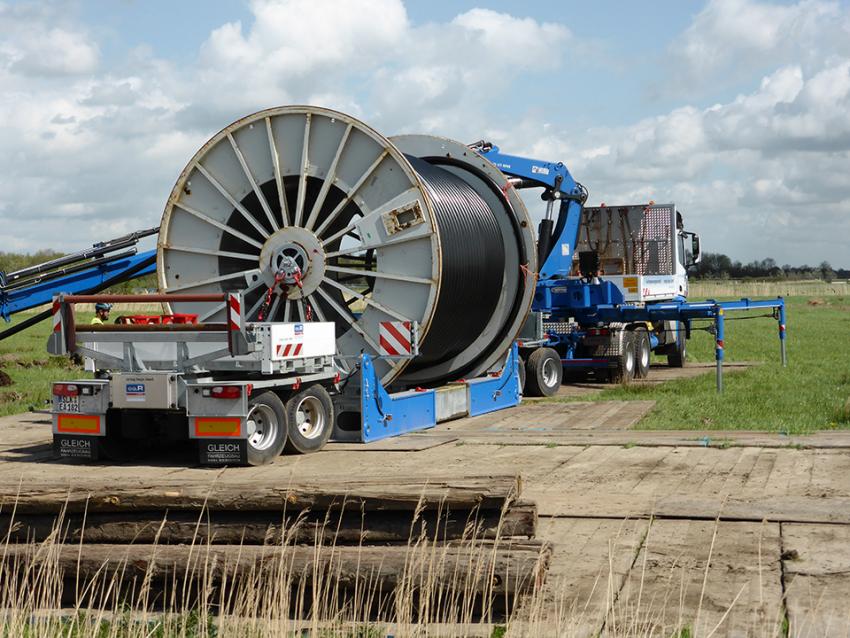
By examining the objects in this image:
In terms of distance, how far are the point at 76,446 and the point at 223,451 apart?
5.90 feet

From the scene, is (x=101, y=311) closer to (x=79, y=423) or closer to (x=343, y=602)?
(x=79, y=423)

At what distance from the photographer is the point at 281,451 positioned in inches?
491

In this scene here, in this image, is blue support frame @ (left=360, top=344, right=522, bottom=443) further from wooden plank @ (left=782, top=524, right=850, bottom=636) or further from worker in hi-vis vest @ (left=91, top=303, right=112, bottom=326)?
wooden plank @ (left=782, top=524, right=850, bottom=636)

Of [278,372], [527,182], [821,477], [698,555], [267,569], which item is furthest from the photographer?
[527,182]

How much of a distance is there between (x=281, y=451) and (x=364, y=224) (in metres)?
3.51

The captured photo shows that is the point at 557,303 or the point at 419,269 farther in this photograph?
the point at 557,303

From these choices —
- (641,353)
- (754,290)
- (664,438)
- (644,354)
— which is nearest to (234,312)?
(664,438)

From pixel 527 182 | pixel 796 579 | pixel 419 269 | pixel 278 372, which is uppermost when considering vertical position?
pixel 527 182

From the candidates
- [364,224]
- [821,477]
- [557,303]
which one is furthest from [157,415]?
[557,303]

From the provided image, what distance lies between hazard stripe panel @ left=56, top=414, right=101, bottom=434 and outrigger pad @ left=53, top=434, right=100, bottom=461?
76 millimetres

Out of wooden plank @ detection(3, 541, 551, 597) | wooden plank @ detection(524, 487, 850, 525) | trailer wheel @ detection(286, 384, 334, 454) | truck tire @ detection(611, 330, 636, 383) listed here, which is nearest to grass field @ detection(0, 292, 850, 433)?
truck tire @ detection(611, 330, 636, 383)

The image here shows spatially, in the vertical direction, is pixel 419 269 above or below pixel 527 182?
below

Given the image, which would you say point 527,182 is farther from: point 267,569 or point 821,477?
point 267,569

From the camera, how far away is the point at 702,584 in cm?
Result: 685
